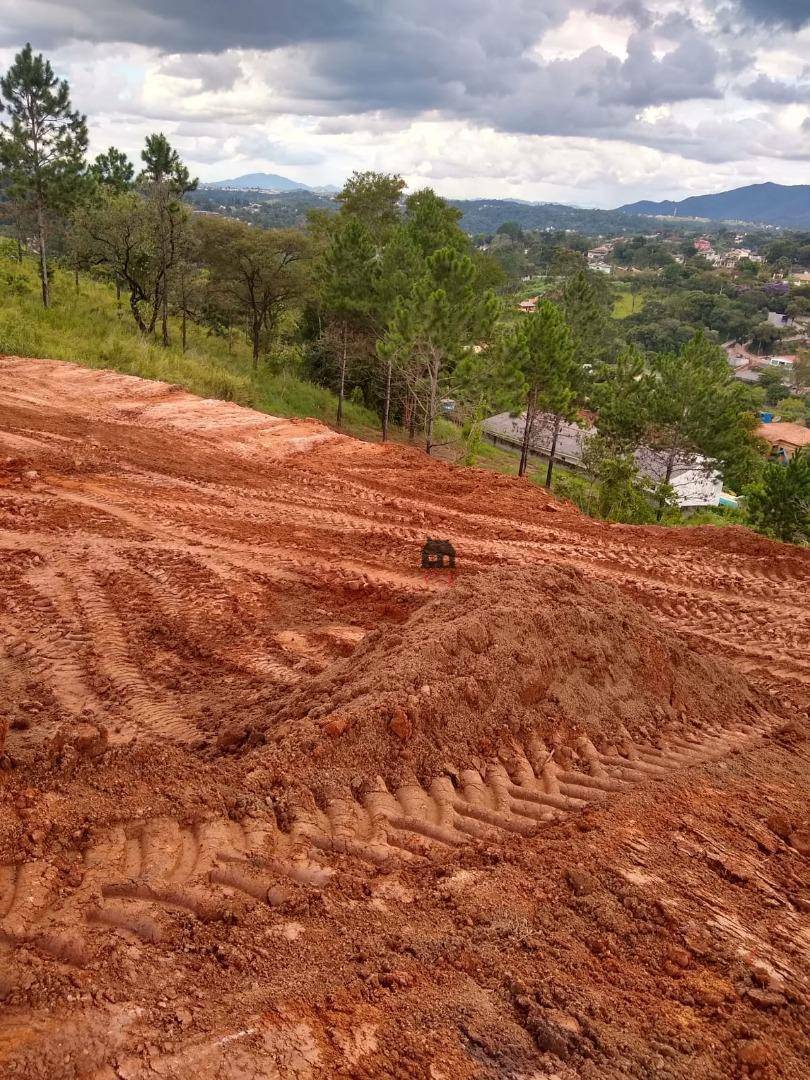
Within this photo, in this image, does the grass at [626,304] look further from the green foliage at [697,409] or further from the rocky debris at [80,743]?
the rocky debris at [80,743]

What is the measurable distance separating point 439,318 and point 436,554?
1159 cm

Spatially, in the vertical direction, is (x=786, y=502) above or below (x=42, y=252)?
below

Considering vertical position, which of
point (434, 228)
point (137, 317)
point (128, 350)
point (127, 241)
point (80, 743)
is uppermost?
point (434, 228)

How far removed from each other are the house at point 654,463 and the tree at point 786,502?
2065 mm

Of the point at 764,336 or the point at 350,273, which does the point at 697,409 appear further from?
Answer: the point at 764,336

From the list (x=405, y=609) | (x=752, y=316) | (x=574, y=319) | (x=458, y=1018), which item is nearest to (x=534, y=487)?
(x=405, y=609)

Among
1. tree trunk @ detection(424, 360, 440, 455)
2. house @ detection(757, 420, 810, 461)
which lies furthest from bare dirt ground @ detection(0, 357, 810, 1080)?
house @ detection(757, 420, 810, 461)

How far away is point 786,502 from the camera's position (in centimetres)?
1811

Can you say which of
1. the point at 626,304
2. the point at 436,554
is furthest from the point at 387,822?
the point at 626,304

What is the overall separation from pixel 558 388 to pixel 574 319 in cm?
1447

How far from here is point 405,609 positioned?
7172 mm

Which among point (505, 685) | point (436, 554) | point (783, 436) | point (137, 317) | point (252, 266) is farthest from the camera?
point (783, 436)

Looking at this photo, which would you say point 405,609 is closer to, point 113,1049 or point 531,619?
point 531,619

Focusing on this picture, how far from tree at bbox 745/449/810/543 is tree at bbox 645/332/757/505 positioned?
4465 millimetres
